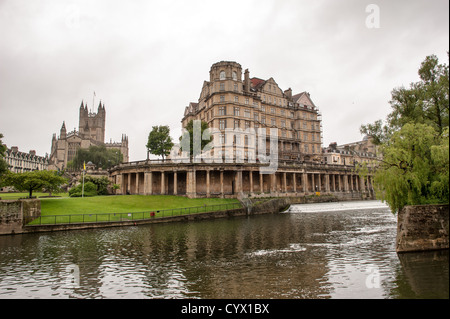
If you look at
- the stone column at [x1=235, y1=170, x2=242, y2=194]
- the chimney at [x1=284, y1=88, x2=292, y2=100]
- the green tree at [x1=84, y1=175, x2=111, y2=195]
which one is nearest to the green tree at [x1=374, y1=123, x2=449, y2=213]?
the stone column at [x1=235, y1=170, x2=242, y2=194]

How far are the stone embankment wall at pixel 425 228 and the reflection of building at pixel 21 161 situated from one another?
155 m

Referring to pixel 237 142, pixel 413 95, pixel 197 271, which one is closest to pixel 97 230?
pixel 197 271

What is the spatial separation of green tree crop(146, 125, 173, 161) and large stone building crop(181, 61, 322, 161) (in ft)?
37.2

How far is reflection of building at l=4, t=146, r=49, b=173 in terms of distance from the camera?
135125mm

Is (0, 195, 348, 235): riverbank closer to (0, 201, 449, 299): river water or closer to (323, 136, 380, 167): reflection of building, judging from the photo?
(0, 201, 449, 299): river water

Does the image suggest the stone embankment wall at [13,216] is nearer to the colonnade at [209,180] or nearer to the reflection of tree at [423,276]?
the colonnade at [209,180]

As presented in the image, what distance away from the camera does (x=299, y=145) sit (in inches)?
3381

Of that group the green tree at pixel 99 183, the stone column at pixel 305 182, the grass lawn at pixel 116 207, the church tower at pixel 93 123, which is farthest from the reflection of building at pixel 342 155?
the church tower at pixel 93 123

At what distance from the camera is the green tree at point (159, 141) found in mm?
68338

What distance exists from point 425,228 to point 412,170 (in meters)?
3.62
